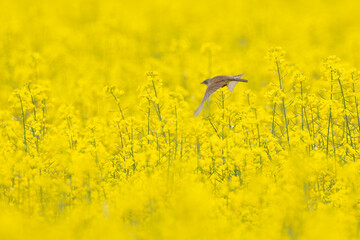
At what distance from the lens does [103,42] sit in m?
17.9

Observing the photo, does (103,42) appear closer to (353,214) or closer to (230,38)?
(230,38)

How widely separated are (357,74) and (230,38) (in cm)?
1271

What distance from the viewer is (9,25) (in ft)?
54.7

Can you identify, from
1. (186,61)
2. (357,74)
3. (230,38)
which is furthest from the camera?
(230,38)

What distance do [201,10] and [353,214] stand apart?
20.8 metres

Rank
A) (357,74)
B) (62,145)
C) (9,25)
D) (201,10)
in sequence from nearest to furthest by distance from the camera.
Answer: (62,145)
(357,74)
(9,25)
(201,10)

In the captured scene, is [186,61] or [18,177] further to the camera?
[186,61]

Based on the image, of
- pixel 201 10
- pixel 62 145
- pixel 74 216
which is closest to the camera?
pixel 74 216

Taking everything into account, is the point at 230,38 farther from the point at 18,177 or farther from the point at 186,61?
the point at 18,177

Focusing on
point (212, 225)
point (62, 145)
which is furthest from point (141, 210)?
point (62, 145)

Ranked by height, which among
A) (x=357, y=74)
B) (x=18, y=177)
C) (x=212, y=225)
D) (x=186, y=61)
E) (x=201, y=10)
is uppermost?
(x=201, y=10)

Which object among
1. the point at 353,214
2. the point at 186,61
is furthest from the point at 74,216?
the point at 186,61

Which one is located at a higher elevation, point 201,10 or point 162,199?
point 201,10

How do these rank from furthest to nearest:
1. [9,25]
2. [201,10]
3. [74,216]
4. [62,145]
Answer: [201,10], [9,25], [62,145], [74,216]
